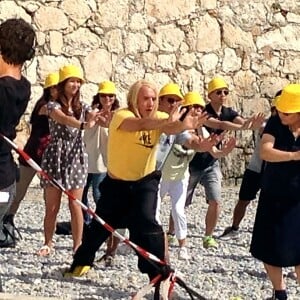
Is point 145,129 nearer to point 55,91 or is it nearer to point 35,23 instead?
point 55,91

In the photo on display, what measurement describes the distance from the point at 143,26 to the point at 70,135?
13.2 ft

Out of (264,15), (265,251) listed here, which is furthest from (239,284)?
(264,15)

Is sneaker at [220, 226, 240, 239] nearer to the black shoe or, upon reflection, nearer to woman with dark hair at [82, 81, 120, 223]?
woman with dark hair at [82, 81, 120, 223]

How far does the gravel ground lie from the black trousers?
1.02 ft

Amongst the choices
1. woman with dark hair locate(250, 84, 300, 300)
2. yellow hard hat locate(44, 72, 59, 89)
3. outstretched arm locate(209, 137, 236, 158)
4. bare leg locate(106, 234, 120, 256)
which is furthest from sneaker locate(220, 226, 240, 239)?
woman with dark hair locate(250, 84, 300, 300)

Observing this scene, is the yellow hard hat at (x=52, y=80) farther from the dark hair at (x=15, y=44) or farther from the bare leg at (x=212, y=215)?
the dark hair at (x=15, y=44)

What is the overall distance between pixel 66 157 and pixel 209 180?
4.72 feet

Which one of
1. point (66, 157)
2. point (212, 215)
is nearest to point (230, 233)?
point (212, 215)

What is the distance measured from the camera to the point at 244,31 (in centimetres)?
1126

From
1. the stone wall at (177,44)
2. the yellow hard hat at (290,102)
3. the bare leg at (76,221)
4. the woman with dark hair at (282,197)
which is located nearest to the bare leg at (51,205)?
the bare leg at (76,221)

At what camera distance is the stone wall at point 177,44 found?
1038 centimetres

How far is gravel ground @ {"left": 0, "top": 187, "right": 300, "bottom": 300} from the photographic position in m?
6.11

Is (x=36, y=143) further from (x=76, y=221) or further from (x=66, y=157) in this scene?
(x=76, y=221)

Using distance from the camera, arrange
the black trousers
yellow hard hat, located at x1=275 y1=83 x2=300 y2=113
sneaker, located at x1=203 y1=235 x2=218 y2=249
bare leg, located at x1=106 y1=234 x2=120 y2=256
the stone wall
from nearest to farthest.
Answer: yellow hard hat, located at x1=275 y1=83 x2=300 y2=113, the black trousers, bare leg, located at x1=106 y1=234 x2=120 y2=256, sneaker, located at x1=203 y1=235 x2=218 y2=249, the stone wall
